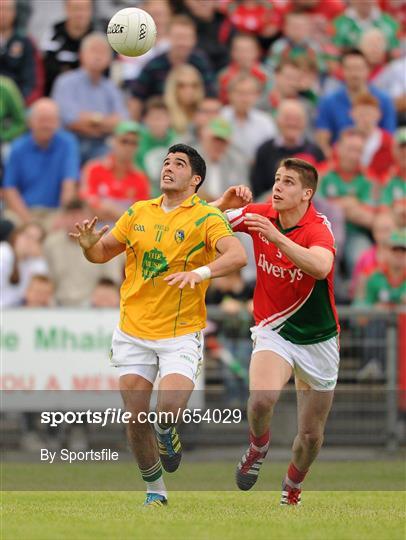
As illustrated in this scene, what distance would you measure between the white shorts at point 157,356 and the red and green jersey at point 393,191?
8393 mm

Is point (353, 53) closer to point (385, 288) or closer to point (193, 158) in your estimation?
point (385, 288)

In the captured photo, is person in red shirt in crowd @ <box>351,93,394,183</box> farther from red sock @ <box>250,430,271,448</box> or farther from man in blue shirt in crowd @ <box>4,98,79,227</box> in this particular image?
red sock @ <box>250,430,271,448</box>

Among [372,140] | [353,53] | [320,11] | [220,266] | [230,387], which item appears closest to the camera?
[220,266]

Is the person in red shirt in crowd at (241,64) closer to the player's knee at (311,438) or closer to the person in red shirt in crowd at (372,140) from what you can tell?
the person in red shirt in crowd at (372,140)

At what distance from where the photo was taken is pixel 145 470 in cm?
1017

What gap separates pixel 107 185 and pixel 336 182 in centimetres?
313

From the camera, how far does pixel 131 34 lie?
38.0ft

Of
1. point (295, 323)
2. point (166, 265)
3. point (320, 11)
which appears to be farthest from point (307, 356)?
point (320, 11)

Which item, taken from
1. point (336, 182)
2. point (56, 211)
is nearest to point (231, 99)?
point (336, 182)

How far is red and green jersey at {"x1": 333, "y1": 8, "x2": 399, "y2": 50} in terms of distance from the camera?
2102 cm

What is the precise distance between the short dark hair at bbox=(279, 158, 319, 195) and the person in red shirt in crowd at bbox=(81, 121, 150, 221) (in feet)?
21.3

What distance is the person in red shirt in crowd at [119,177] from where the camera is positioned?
55.1 feet

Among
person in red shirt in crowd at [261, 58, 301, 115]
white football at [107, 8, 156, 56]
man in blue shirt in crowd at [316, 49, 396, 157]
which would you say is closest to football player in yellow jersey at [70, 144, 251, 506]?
white football at [107, 8, 156, 56]

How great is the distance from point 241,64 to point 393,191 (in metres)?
3.04
